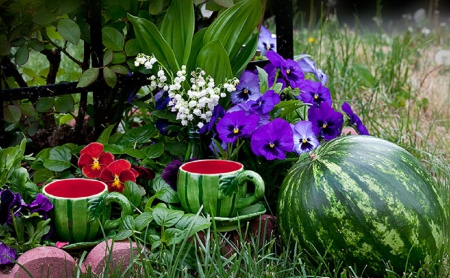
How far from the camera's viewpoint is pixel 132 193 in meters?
1.88

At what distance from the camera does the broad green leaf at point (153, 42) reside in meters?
2.06

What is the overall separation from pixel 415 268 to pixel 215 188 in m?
0.62

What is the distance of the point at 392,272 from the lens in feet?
5.27

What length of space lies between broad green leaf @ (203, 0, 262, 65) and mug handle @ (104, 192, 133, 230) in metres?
0.71

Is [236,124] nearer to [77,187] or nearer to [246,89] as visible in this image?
[246,89]

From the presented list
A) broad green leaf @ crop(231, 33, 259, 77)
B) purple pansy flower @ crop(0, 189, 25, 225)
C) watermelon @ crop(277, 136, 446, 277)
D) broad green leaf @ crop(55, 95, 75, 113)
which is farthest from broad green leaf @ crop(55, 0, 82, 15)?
watermelon @ crop(277, 136, 446, 277)

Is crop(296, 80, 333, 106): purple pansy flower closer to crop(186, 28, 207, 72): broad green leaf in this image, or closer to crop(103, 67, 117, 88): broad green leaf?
crop(186, 28, 207, 72): broad green leaf

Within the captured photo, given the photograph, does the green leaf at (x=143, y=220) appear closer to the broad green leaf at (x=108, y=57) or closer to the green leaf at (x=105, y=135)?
the green leaf at (x=105, y=135)

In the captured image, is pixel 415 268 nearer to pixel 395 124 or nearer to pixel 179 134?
pixel 179 134

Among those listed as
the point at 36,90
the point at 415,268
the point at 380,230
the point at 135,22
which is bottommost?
the point at 415,268

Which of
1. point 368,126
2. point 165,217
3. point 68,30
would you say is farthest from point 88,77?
point 368,126

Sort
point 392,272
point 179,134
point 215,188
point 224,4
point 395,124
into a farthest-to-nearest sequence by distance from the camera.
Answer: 1. point 395,124
2. point 179,134
3. point 224,4
4. point 215,188
5. point 392,272

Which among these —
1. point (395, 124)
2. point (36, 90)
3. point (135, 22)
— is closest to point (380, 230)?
point (135, 22)

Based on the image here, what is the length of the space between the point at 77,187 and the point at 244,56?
2.68ft
